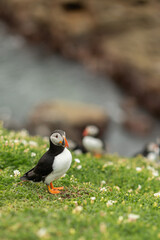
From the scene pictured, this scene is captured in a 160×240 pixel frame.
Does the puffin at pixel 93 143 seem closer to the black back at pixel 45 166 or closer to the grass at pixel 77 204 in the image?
the grass at pixel 77 204

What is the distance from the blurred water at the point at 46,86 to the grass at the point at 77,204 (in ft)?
47.5

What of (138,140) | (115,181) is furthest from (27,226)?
(138,140)

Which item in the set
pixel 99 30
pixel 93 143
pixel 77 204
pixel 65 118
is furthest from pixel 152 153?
pixel 99 30

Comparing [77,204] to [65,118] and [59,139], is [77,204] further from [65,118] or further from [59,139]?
[65,118]

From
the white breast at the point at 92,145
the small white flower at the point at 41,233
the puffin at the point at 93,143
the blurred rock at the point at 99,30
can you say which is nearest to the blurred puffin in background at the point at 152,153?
the puffin at the point at 93,143

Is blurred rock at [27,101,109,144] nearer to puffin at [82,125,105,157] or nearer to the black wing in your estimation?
puffin at [82,125,105,157]

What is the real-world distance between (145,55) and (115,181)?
76.0 ft

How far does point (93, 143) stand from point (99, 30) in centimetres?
2394

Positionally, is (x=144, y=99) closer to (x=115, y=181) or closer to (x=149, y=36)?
(x=149, y=36)

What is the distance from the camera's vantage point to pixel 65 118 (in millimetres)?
22406

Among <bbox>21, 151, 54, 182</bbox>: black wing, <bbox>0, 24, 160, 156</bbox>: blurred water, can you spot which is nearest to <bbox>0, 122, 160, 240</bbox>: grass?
<bbox>21, 151, 54, 182</bbox>: black wing

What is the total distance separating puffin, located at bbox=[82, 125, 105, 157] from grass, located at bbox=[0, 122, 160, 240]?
2.73 metres

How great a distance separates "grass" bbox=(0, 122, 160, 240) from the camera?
4734 mm

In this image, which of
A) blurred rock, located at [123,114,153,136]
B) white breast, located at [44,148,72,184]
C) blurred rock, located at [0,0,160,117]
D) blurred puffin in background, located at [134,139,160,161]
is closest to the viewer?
white breast, located at [44,148,72,184]
